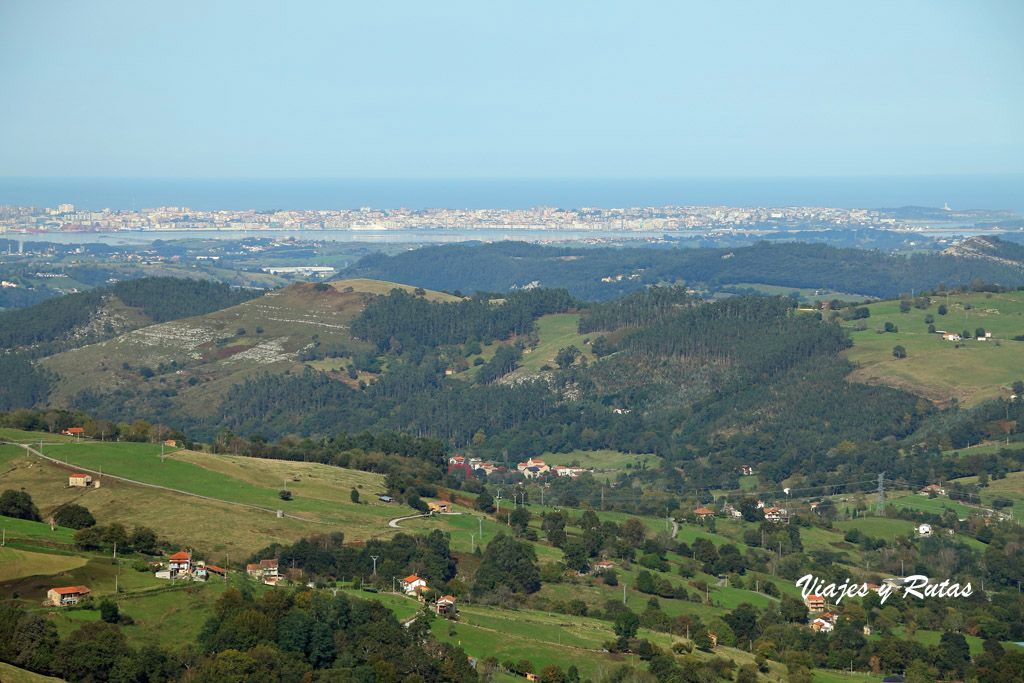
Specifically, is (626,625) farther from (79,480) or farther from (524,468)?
(524,468)

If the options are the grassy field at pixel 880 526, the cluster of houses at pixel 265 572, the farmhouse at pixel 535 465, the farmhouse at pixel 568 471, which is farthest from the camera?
the farmhouse at pixel 535 465

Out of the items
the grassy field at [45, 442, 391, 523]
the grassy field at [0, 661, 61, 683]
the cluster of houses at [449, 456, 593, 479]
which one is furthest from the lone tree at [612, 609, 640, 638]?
the cluster of houses at [449, 456, 593, 479]

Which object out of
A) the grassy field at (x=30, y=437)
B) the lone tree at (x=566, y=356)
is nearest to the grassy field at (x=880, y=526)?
the grassy field at (x=30, y=437)

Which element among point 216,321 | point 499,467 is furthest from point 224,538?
point 216,321

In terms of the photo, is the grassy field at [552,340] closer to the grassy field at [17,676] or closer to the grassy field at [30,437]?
the grassy field at [30,437]

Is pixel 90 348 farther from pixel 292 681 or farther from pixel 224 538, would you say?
pixel 292 681

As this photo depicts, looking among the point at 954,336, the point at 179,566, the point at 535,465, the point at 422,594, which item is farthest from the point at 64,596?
the point at 954,336
